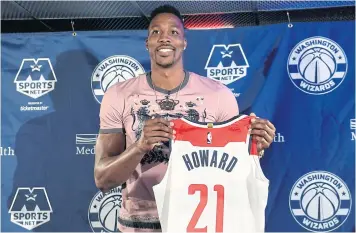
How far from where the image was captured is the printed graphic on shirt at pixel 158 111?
176 cm

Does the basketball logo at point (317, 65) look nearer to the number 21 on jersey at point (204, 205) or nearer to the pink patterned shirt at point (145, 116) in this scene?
the pink patterned shirt at point (145, 116)

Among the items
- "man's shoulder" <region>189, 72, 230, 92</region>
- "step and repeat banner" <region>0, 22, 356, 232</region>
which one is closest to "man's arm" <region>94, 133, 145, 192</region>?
"man's shoulder" <region>189, 72, 230, 92</region>

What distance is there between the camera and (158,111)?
176 cm

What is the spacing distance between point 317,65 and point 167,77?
3.61 feet

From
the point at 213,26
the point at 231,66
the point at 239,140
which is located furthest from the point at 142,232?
the point at 213,26

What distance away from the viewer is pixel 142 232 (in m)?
1.74

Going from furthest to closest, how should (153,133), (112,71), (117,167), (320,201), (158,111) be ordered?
1. (112,71)
2. (320,201)
3. (158,111)
4. (117,167)
5. (153,133)

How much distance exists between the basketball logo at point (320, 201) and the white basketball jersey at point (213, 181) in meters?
0.98

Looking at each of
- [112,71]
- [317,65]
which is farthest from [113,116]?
[317,65]

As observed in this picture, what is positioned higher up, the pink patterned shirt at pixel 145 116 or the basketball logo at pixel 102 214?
the pink patterned shirt at pixel 145 116

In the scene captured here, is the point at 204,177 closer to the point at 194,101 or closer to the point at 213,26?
the point at 194,101

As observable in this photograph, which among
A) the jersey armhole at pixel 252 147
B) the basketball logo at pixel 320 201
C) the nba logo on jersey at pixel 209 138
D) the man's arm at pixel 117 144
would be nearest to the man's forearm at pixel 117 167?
the man's arm at pixel 117 144

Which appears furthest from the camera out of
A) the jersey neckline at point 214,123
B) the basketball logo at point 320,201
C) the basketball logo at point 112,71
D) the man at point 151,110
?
the basketball logo at point 112,71

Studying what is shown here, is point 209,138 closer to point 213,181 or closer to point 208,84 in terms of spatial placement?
point 213,181
